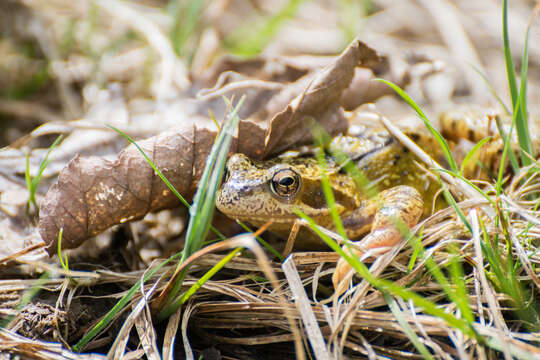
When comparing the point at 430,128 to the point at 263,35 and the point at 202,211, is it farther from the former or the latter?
the point at 263,35

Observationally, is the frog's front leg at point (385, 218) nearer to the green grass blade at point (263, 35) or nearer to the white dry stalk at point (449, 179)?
the white dry stalk at point (449, 179)

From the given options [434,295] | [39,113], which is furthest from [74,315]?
[39,113]

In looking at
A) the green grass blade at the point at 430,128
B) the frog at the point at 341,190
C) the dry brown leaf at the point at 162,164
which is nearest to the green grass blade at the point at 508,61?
the green grass blade at the point at 430,128

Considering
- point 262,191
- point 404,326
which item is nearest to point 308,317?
point 404,326

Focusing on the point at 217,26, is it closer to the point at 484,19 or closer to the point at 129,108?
the point at 129,108

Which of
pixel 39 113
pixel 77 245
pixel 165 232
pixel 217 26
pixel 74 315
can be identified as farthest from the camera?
pixel 217 26

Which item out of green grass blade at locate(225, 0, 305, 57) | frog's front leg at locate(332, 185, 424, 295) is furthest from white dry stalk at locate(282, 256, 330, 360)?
green grass blade at locate(225, 0, 305, 57)
